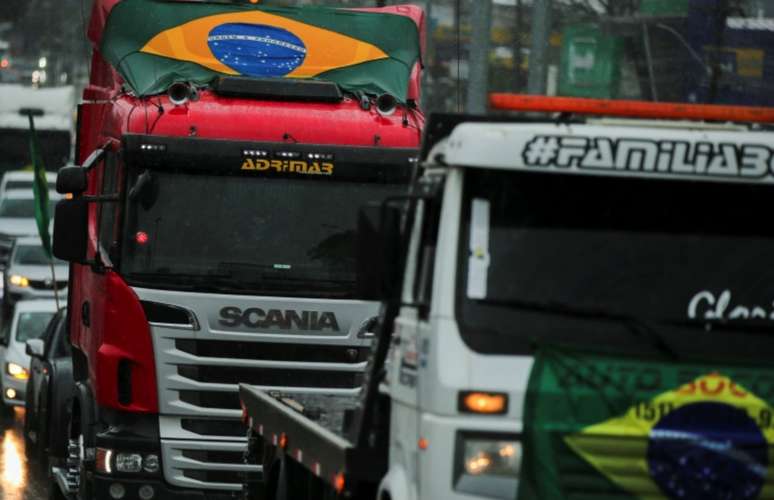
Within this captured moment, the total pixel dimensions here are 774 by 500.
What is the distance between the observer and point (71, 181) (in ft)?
38.8

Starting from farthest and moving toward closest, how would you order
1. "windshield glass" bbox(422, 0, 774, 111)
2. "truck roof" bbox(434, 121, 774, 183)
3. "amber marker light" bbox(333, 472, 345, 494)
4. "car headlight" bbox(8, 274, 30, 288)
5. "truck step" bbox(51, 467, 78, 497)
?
"car headlight" bbox(8, 274, 30, 288) → "windshield glass" bbox(422, 0, 774, 111) → "truck step" bbox(51, 467, 78, 497) → "amber marker light" bbox(333, 472, 345, 494) → "truck roof" bbox(434, 121, 774, 183)

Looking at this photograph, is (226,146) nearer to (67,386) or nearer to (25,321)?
(67,386)

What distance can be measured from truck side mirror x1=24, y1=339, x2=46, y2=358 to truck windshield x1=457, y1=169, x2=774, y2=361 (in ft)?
34.9

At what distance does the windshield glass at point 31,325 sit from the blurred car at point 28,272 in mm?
6838

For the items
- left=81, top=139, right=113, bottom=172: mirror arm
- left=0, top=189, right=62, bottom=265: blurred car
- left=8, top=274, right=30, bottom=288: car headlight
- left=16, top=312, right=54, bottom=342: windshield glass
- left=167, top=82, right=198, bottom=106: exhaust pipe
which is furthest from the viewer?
left=0, top=189, right=62, bottom=265: blurred car

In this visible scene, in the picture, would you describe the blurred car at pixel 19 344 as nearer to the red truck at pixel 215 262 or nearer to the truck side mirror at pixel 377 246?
the red truck at pixel 215 262

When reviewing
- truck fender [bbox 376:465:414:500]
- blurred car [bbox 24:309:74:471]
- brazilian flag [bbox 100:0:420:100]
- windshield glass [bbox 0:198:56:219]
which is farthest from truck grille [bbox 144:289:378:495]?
windshield glass [bbox 0:198:56:219]

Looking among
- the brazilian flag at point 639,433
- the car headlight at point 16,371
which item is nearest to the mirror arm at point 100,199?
the brazilian flag at point 639,433

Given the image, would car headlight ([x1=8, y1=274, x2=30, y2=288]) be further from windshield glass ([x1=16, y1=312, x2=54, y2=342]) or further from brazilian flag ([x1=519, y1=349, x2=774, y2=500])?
brazilian flag ([x1=519, y1=349, x2=774, y2=500])

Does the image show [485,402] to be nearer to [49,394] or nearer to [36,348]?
[49,394]

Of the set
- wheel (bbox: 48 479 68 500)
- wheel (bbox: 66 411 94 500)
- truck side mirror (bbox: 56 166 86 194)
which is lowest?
wheel (bbox: 48 479 68 500)

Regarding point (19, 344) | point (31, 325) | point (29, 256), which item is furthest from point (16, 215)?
point (19, 344)

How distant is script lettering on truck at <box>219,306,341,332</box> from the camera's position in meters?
11.7

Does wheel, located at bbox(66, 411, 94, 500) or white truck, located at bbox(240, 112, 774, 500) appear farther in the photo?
wheel, located at bbox(66, 411, 94, 500)
